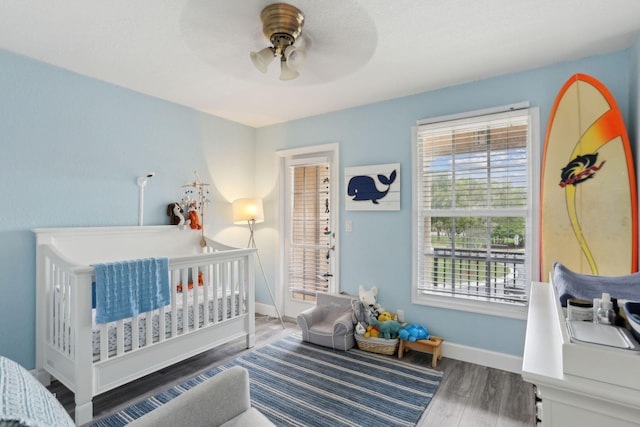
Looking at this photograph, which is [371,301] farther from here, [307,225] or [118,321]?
[118,321]

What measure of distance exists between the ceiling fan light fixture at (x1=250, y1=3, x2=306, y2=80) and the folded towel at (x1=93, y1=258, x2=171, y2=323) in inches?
57.4

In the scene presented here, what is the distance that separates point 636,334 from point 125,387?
9.01 ft

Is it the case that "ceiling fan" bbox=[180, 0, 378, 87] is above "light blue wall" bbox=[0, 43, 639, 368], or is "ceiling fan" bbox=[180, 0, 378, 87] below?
above

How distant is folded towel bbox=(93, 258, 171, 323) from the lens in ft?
6.29

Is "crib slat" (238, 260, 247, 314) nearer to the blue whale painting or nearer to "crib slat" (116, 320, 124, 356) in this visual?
"crib slat" (116, 320, 124, 356)

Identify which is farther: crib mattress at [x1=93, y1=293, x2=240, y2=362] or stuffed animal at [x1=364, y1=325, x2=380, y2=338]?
stuffed animal at [x1=364, y1=325, x2=380, y2=338]

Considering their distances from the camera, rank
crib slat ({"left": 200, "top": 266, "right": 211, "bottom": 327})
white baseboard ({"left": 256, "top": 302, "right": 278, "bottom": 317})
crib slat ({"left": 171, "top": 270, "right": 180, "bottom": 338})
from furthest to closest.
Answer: white baseboard ({"left": 256, "top": 302, "right": 278, "bottom": 317}), crib slat ({"left": 200, "top": 266, "right": 211, "bottom": 327}), crib slat ({"left": 171, "top": 270, "right": 180, "bottom": 338})

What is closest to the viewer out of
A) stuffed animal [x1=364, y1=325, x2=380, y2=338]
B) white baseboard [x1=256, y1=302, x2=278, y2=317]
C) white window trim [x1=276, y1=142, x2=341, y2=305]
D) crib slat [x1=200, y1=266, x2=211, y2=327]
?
crib slat [x1=200, y1=266, x2=211, y2=327]

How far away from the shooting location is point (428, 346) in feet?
8.76

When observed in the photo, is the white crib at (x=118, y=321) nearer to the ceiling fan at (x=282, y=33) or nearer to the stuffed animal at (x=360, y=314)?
the stuffed animal at (x=360, y=314)

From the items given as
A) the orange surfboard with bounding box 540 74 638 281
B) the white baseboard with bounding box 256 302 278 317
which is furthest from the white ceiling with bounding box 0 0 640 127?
the white baseboard with bounding box 256 302 278 317

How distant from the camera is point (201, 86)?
109 inches

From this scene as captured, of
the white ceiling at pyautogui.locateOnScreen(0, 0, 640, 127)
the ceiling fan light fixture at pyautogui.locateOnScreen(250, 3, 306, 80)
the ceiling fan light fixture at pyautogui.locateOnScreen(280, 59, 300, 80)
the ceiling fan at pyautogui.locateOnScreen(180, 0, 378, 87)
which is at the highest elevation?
the white ceiling at pyautogui.locateOnScreen(0, 0, 640, 127)

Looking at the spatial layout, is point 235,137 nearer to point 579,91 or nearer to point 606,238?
point 579,91
